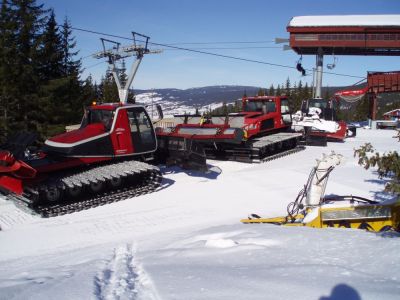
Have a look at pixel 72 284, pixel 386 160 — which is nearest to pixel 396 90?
pixel 386 160

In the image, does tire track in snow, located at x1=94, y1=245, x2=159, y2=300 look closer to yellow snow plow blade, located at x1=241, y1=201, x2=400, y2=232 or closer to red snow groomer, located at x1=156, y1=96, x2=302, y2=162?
yellow snow plow blade, located at x1=241, y1=201, x2=400, y2=232

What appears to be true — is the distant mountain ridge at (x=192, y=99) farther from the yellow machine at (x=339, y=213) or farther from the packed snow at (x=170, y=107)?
the yellow machine at (x=339, y=213)

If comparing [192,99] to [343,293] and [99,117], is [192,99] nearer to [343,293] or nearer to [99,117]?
[99,117]

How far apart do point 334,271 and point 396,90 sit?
30.1 m

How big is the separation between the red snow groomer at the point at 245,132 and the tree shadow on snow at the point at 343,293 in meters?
7.66

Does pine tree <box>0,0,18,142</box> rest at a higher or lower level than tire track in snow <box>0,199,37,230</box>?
higher

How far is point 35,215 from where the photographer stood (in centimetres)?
741

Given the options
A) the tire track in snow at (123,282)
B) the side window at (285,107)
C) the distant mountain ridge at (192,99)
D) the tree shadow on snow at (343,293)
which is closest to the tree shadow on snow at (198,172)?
the side window at (285,107)

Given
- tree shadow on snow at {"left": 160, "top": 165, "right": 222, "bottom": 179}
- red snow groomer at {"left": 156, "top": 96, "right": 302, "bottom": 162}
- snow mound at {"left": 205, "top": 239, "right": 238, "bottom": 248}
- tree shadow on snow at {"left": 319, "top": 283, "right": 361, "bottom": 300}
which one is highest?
red snow groomer at {"left": 156, "top": 96, "right": 302, "bottom": 162}

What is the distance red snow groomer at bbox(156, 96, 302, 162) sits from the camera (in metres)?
11.8

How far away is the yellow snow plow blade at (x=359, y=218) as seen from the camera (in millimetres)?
5398

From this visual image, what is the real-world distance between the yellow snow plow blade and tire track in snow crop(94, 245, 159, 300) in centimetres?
284

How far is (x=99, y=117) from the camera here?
9.44 meters

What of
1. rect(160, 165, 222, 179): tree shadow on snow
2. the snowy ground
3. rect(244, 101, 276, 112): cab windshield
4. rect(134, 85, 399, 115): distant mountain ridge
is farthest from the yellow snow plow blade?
rect(134, 85, 399, 115): distant mountain ridge
